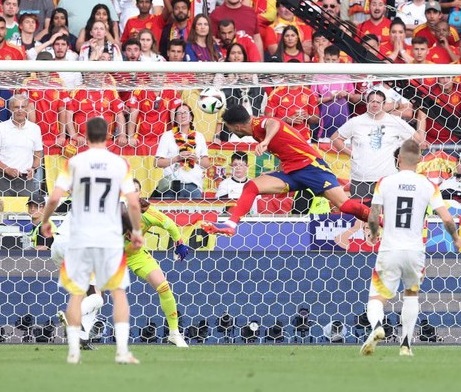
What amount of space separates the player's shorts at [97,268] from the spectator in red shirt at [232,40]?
338 inches

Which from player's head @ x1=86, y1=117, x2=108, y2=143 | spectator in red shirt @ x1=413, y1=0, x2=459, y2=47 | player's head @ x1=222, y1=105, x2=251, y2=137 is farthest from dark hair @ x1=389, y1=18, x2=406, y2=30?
player's head @ x1=86, y1=117, x2=108, y2=143

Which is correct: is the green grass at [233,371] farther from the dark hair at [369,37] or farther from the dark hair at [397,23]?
the dark hair at [397,23]

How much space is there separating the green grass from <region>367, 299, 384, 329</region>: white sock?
0.33 metres

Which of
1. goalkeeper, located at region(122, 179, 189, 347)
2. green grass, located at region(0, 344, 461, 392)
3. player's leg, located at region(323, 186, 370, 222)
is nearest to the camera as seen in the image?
green grass, located at region(0, 344, 461, 392)

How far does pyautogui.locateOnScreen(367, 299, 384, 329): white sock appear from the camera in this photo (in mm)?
12094

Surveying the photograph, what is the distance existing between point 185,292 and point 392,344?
2440mm

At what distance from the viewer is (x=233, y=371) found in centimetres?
1020

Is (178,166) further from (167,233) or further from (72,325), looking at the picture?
(72,325)

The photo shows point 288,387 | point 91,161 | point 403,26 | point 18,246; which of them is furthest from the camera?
point 403,26

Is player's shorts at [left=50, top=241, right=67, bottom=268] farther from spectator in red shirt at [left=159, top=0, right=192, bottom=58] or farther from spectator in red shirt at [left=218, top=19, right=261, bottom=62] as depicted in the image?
spectator in red shirt at [left=159, top=0, right=192, bottom=58]

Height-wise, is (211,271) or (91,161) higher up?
(91,161)

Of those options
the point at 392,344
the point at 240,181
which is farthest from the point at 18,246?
the point at 392,344

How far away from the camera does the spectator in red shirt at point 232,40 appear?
19.0 m

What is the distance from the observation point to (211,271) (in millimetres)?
15461
